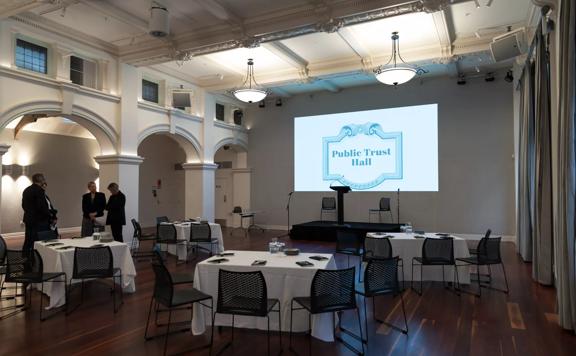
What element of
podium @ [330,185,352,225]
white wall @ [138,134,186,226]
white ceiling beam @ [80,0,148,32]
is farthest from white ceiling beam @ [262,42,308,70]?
white wall @ [138,134,186,226]

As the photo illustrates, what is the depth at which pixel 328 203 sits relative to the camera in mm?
11305

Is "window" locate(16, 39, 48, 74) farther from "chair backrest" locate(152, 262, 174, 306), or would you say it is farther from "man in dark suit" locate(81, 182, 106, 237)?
"chair backrest" locate(152, 262, 174, 306)

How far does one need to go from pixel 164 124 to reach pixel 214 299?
263 inches

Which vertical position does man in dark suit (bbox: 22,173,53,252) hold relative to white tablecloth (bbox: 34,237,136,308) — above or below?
above

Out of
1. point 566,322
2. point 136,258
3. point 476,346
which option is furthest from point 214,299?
point 136,258

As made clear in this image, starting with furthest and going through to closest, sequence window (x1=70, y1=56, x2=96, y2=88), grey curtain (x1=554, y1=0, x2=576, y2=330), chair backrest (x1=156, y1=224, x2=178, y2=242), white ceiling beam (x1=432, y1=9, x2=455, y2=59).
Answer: window (x1=70, y1=56, x2=96, y2=88) < chair backrest (x1=156, y1=224, x2=178, y2=242) < white ceiling beam (x1=432, y1=9, x2=455, y2=59) < grey curtain (x1=554, y1=0, x2=576, y2=330)

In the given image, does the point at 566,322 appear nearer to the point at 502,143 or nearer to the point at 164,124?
the point at 502,143

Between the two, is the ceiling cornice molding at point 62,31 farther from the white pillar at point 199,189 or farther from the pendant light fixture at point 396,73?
the pendant light fixture at point 396,73

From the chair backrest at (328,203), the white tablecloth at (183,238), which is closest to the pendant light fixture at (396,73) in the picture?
the white tablecloth at (183,238)

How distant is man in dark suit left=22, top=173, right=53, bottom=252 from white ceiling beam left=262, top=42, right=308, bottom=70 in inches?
193

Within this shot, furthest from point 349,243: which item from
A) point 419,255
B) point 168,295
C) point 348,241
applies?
point 168,295

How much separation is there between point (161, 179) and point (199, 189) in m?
4.36

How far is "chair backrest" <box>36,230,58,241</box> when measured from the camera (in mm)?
5262

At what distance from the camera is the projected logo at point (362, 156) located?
34.1ft
